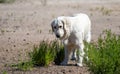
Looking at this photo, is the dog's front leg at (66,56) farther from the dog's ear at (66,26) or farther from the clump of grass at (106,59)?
the clump of grass at (106,59)

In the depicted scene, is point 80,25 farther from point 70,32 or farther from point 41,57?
point 41,57

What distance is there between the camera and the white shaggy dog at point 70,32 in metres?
11.8

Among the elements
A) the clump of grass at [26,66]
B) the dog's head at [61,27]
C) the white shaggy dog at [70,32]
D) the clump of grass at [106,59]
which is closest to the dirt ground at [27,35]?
the clump of grass at [26,66]

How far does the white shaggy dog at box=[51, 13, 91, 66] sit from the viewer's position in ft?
38.7

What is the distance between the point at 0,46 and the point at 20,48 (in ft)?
2.83

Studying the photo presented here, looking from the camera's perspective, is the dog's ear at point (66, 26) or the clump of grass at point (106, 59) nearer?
the clump of grass at point (106, 59)

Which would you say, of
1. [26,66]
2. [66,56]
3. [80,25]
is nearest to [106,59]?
[26,66]

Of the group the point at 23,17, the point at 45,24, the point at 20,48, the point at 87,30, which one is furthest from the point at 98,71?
the point at 23,17

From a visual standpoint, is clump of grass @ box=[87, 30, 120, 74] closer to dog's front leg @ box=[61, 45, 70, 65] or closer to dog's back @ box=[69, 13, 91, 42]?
dog's back @ box=[69, 13, 91, 42]

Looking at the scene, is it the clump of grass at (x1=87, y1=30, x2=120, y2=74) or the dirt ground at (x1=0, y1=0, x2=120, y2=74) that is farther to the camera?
the dirt ground at (x1=0, y1=0, x2=120, y2=74)

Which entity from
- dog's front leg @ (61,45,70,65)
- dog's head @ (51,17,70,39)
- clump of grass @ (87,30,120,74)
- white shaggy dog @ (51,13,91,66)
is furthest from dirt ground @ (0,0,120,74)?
clump of grass @ (87,30,120,74)

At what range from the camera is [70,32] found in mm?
12062

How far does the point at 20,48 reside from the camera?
1528 centimetres

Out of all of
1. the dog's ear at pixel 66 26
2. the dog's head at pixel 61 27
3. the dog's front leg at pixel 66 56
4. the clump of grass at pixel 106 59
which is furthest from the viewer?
the dog's front leg at pixel 66 56
